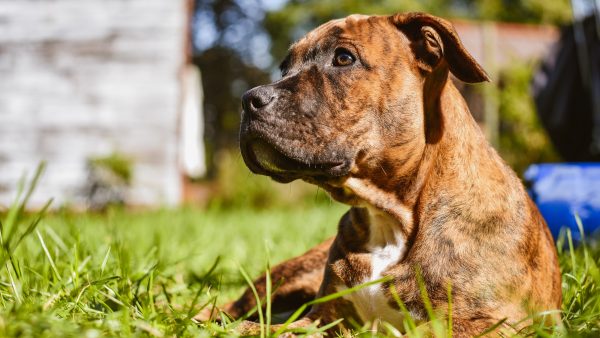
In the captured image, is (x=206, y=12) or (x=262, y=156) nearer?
(x=262, y=156)

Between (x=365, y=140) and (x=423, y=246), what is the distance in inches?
18.6

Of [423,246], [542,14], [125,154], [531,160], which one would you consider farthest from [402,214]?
[542,14]

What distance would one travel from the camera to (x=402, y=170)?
2.56 m

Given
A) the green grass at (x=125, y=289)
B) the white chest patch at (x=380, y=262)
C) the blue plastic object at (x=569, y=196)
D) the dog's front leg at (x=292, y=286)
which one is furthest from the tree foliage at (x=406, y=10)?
the white chest patch at (x=380, y=262)

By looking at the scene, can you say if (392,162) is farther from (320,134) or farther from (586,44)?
(586,44)

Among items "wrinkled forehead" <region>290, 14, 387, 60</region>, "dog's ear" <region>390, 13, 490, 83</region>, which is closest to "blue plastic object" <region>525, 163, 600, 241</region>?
"dog's ear" <region>390, 13, 490, 83</region>

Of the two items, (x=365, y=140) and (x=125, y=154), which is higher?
(x=365, y=140)

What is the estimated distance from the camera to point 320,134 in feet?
8.10

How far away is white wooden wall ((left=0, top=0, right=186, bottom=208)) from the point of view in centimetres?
993

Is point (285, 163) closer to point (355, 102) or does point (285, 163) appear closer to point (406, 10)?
point (355, 102)

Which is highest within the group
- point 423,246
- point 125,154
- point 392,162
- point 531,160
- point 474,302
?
point 392,162

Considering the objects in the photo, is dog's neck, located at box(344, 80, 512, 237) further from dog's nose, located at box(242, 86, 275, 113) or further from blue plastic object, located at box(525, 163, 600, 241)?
blue plastic object, located at box(525, 163, 600, 241)

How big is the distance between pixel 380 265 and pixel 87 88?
8576 mm

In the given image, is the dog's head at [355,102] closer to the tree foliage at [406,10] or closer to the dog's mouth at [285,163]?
the dog's mouth at [285,163]
